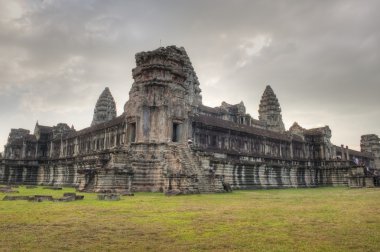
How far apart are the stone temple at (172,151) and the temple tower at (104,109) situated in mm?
15695

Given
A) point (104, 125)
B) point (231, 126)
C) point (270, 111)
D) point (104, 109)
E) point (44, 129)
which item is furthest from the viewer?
point (270, 111)

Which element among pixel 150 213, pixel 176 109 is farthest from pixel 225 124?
pixel 150 213

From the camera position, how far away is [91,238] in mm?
8594

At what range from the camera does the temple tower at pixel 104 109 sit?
7912cm

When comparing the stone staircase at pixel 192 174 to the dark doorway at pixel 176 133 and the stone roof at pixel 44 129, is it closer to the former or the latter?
the dark doorway at pixel 176 133

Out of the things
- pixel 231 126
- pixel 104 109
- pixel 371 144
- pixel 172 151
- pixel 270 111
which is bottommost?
pixel 172 151

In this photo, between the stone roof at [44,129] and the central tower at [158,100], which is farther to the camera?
the stone roof at [44,129]

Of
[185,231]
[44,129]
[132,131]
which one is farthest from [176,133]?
[44,129]

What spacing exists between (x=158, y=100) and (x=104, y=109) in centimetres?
5044

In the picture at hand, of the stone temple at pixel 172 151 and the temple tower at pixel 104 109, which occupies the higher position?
the temple tower at pixel 104 109

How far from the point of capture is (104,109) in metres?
79.9

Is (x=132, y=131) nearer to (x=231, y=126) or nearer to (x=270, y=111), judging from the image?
Answer: (x=231, y=126)

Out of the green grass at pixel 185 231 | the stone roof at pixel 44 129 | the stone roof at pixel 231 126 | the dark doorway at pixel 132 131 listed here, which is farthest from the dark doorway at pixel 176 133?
the stone roof at pixel 44 129

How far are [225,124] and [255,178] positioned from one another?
26.5 feet
